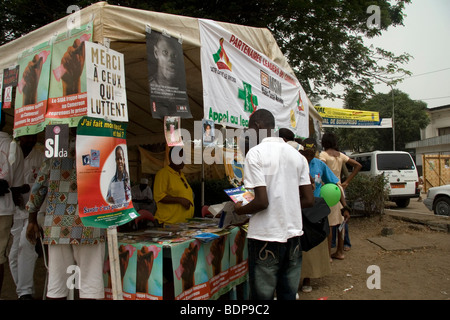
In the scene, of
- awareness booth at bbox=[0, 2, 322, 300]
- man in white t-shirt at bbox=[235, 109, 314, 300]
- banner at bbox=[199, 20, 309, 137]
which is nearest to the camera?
man in white t-shirt at bbox=[235, 109, 314, 300]

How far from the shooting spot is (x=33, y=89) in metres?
2.69

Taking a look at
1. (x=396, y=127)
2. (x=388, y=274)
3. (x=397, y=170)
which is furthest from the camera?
(x=396, y=127)

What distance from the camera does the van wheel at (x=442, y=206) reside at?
9030 mm

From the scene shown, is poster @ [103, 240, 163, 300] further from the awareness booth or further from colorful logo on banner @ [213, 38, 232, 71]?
colorful logo on banner @ [213, 38, 232, 71]

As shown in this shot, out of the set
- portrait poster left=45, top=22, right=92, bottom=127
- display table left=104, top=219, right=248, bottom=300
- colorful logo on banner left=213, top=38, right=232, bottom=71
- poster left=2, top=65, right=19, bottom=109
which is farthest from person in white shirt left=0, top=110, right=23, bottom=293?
colorful logo on banner left=213, top=38, right=232, bottom=71

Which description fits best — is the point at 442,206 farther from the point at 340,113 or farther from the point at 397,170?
the point at 340,113

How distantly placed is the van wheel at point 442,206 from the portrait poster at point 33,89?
33.0 ft

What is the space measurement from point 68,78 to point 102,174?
0.76 metres

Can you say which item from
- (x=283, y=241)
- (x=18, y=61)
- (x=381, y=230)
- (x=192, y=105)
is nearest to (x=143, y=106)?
(x=192, y=105)

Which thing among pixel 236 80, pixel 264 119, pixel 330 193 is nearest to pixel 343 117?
pixel 330 193

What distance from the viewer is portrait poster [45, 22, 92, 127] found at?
7.59ft

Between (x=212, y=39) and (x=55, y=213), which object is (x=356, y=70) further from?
(x=55, y=213)

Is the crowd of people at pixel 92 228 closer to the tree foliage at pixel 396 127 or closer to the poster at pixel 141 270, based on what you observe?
the poster at pixel 141 270

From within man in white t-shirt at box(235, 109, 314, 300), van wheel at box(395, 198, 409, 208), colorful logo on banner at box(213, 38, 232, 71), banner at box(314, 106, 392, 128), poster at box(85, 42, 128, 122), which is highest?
banner at box(314, 106, 392, 128)
